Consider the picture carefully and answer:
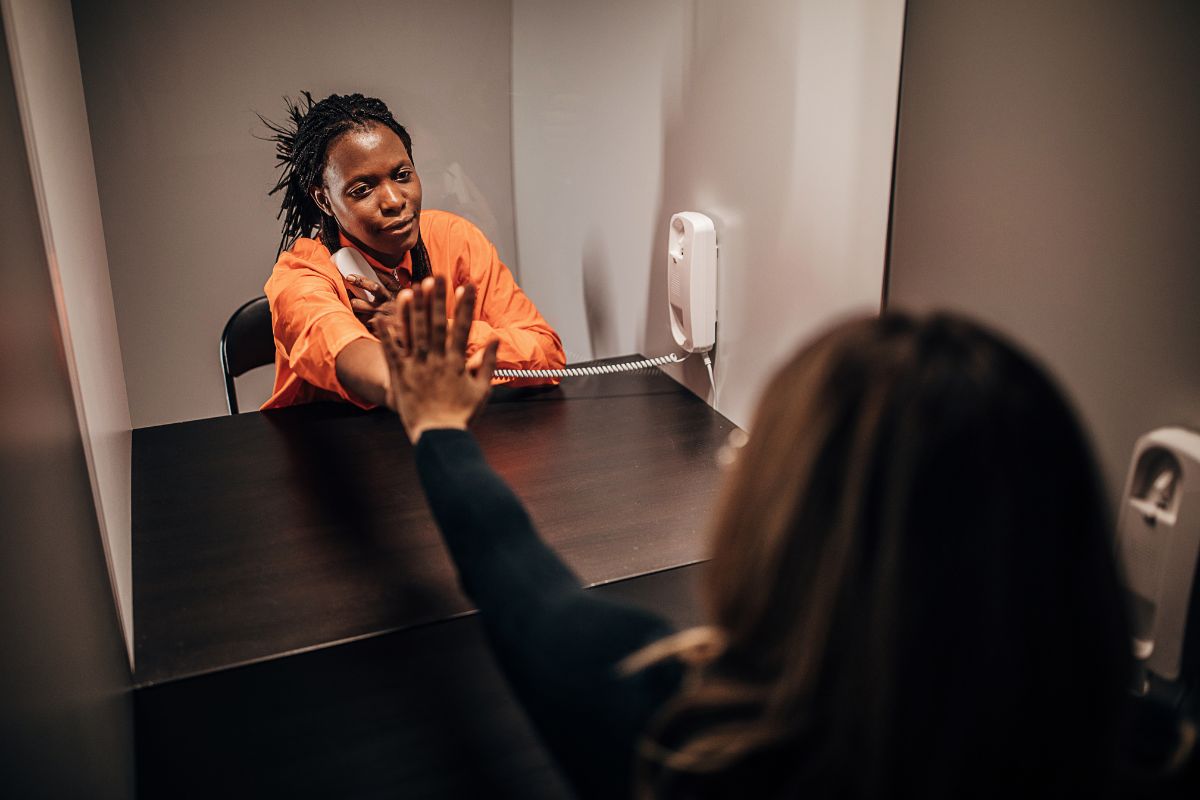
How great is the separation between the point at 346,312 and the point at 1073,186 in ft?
3.14

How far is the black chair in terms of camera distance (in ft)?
4.96

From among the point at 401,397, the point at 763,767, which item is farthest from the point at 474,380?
the point at 763,767

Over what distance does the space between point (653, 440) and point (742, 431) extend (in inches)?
5.5

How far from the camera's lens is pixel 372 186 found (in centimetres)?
133

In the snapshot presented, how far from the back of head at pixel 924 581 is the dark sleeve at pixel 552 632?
0.07m

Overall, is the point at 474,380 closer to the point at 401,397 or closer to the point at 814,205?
the point at 401,397

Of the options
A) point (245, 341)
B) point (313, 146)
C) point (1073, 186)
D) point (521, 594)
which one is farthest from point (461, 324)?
point (245, 341)

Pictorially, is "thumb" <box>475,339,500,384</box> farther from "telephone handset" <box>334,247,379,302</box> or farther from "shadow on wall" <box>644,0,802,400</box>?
"telephone handset" <box>334,247,379,302</box>

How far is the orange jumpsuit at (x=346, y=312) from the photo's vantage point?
1.27 meters

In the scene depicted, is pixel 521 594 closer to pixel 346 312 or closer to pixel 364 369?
pixel 364 369

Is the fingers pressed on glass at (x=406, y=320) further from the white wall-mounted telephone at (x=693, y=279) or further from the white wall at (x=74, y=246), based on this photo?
the white wall-mounted telephone at (x=693, y=279)

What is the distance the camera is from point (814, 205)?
1.11 metres

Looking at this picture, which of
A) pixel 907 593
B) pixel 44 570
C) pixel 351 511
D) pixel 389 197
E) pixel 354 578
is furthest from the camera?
pixel 389 197

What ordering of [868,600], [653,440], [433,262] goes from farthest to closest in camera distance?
[433,262], [653,440], [868,600]
